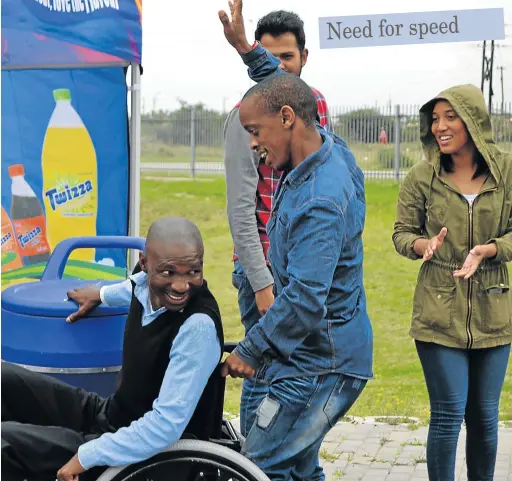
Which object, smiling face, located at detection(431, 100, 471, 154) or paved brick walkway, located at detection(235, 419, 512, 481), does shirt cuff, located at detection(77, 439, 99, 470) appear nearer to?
smiling face, located at detection(431, 100, 471, 154)

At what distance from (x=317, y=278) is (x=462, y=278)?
100 centimetres

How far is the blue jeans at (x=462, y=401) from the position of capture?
326cm

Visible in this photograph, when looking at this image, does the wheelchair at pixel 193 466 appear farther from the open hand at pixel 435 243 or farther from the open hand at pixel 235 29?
the open hand at pixel 235 29

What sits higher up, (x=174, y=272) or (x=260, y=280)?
(x=174, y=272)

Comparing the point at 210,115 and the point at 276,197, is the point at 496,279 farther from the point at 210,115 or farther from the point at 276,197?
the point at 210,115

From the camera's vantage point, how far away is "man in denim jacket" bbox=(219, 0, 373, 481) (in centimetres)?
243

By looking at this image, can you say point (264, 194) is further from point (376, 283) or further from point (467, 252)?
point (376, 283)

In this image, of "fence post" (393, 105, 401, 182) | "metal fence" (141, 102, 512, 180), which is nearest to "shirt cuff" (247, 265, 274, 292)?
"metal fence" (141, 102, 512, 180)

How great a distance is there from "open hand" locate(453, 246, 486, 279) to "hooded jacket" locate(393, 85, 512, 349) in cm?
8

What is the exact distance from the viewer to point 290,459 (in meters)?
2.56

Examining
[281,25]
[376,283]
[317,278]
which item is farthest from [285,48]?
[376,283]

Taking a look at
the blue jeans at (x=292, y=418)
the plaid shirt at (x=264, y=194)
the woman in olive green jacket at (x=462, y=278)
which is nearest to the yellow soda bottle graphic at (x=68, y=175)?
the plaid shirt at (x=264, y=194)

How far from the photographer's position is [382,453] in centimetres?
428

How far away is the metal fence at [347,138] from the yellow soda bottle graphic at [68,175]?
10676 millimetres
